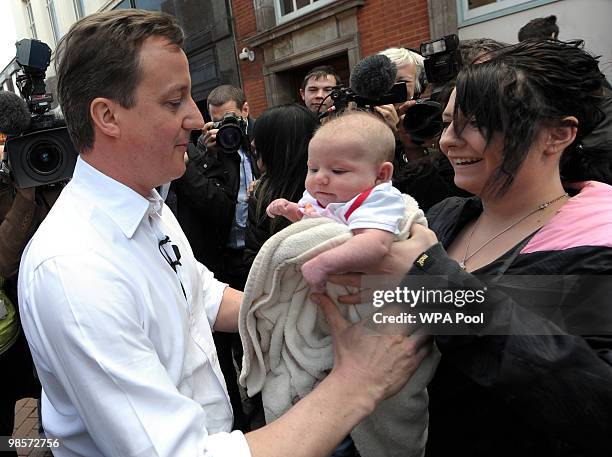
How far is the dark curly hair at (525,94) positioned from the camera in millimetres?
1308

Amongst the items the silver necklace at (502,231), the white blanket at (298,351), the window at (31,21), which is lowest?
the white blanket at (298,351)

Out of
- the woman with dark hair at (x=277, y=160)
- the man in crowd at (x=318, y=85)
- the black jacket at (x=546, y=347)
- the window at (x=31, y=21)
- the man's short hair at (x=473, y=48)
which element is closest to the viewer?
the black jacket at (x=546, y=347)

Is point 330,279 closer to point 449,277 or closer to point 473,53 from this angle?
point 449,277

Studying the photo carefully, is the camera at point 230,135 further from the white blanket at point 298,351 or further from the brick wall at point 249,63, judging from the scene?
the brick wall at point 249,63

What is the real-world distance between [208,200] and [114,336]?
6.90 ft

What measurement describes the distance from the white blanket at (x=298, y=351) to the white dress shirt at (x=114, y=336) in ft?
0.57

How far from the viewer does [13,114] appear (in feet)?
7.86

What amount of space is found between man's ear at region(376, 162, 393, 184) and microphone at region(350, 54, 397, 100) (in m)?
0.72

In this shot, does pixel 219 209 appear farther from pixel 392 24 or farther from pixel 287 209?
pixel 392 24

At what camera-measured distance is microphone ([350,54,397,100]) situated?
226 centimetres

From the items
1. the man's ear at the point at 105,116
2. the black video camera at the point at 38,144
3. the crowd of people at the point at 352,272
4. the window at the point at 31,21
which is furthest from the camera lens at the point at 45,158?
the window at the point at 31,21

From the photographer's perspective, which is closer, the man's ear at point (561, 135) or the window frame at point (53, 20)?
the man's ear at point (561, 135)

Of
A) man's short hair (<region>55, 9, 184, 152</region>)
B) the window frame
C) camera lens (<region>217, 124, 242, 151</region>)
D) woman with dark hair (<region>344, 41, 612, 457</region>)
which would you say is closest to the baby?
woman with dark hair (<region>344, 41, 612, 457</region>)

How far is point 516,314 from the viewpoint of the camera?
111 cm
